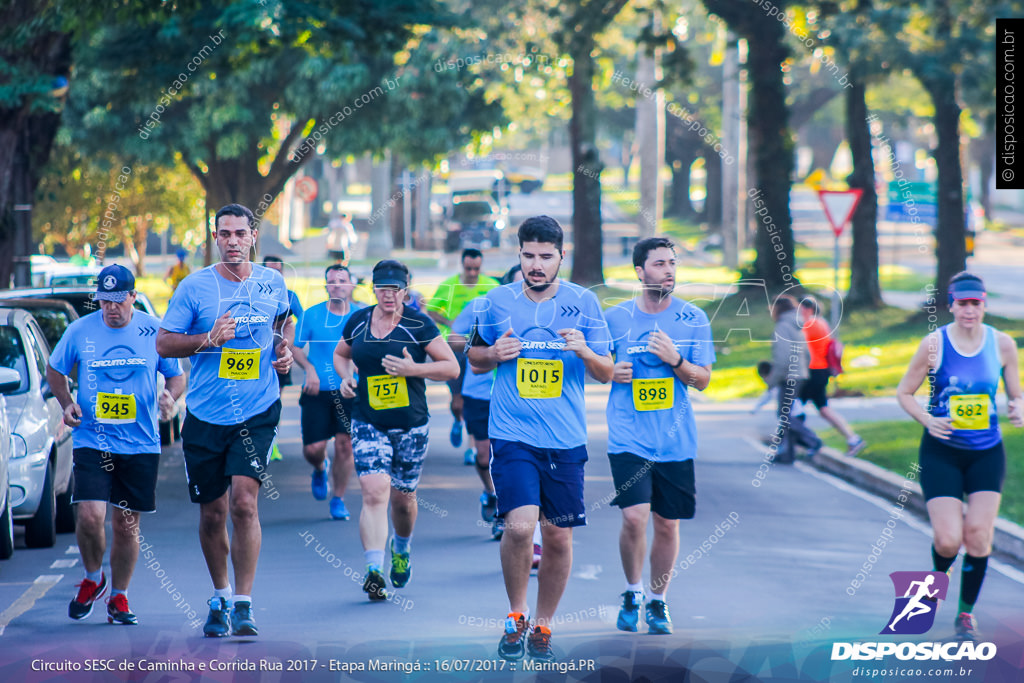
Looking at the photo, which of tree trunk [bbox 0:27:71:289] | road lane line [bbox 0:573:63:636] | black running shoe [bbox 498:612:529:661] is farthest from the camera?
tree trunk [bbox 0:27:71:289]

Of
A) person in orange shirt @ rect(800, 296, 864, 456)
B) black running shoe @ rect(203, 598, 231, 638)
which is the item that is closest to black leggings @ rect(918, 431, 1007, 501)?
black running shoe @ rect(203, 598, 231, 638)

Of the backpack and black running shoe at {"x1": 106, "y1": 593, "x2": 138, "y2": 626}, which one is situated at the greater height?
the backpack

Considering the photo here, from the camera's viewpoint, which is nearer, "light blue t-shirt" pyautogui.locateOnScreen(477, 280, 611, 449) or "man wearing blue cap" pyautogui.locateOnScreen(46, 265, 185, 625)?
"light blue t-shirt" pyautogui.locateOnScreen(477, 280, 611, 449)

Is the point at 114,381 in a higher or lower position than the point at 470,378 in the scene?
higher

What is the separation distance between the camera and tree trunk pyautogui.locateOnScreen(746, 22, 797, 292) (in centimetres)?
2630

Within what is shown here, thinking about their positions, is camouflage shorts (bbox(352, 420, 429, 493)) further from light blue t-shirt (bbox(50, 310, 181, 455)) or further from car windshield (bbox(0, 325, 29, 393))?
car windshield (bbox(0, 325, 29, 393))

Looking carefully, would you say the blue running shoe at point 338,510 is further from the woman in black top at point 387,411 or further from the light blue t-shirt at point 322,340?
the woman in black top at point 387,411

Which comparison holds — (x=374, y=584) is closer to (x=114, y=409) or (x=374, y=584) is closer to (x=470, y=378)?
(x=114, y=409)

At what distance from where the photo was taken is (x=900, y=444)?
47.6 ft

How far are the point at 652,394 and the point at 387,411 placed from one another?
5.24 ft

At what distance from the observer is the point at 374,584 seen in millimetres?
7879

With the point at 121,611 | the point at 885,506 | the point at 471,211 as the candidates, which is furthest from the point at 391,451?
the point at 471,211

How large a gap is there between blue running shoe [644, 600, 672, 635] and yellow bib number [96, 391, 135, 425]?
2.89 metres

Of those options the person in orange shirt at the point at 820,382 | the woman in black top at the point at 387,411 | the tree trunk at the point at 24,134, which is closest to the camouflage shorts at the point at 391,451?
the woman in black top at the point at 387,411
